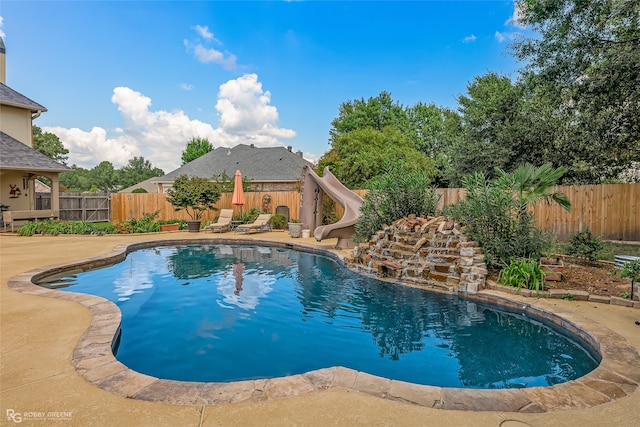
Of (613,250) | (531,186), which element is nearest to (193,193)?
(531,186)

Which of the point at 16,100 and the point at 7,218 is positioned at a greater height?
the point at 16,100

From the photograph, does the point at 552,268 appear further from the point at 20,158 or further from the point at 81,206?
the point at 81,206

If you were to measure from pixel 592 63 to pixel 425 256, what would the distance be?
7181mm

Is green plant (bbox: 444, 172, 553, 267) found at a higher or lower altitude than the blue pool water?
higher

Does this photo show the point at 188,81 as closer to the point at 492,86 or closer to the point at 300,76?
the point at 300,76

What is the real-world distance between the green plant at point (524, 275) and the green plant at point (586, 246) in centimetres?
197

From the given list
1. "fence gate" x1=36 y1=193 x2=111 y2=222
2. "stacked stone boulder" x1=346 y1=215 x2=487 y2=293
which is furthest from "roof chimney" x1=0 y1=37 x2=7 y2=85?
"stacked stone boulder" x1=346 y1=215 x2=487 y2=293

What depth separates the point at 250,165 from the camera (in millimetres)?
26391

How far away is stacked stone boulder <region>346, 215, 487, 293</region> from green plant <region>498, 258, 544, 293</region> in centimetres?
37

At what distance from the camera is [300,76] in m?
18.8

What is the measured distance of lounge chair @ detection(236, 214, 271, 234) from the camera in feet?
47.0

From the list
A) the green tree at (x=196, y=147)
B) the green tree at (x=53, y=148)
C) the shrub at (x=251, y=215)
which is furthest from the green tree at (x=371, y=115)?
the green tree at (x=53, y=148)

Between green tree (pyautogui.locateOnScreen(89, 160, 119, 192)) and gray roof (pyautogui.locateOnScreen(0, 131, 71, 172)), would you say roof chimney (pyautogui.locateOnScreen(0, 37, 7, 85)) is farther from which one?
green tree (pyautogui.locateOnScreen(89, 160, 119, 192))

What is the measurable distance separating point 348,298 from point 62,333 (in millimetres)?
4034
